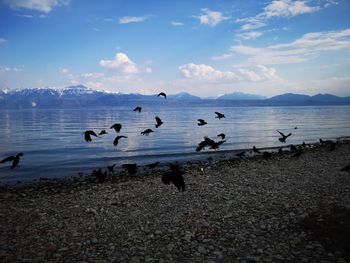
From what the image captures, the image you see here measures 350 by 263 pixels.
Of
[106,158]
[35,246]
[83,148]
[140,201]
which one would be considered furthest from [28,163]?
[35,246]

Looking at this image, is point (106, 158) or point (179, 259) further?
point (106, 158)

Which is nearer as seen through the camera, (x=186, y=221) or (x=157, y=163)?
(x=186, y=221)

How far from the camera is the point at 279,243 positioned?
9703 millimetres

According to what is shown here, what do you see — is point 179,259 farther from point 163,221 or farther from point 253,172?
point 253,172

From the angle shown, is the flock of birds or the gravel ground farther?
the gravel ground

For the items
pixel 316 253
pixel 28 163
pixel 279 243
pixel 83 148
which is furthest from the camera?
pixel 83 148

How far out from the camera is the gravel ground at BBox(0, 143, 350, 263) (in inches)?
367

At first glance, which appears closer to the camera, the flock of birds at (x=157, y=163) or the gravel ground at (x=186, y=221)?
the flock of birds at (x=157, y=163)

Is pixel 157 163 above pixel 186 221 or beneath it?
beneath

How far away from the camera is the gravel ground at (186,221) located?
30.6 feet

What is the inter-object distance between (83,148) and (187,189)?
82.3ft

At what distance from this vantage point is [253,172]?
67.9 feet

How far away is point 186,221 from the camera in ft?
38.5

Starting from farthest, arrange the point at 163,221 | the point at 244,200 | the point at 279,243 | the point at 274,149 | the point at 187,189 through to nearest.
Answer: the point at 274,149 < the point at 187,189 < the point at 244,200 < the point at 163,221 < the point at 279,243
